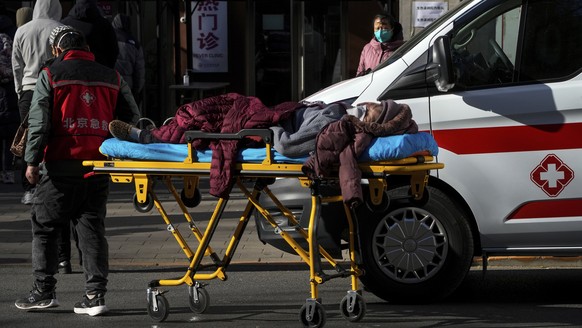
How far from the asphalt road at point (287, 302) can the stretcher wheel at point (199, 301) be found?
0.18 feet

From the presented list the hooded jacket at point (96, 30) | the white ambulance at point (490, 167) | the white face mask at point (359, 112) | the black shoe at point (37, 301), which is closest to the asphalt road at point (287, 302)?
the black shoe at point (37, 301)

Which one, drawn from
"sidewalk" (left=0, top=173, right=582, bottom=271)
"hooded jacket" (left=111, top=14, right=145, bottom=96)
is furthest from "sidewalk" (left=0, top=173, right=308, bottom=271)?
"hooded jacket" (left=111, top=14, right=145, bottom=96)

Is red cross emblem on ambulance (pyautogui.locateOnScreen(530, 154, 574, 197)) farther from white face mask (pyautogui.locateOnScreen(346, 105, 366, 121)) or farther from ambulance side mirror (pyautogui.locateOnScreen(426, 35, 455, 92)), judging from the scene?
white face mask (pyautogui.locateOnScreen(346, 105, 366, 121))

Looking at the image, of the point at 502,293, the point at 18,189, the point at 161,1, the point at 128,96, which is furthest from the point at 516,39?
the point at 161,1

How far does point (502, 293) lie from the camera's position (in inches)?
341

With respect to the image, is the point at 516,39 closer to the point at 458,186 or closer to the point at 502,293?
the point at 458,186

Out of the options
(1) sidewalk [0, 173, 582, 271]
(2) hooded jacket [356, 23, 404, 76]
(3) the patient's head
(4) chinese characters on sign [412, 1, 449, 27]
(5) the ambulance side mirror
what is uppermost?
(4) chinese characters on sign [412, 1, 449, 27]

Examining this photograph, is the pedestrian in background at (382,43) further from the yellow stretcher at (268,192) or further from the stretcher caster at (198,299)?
the stretcher caster at (198,299)

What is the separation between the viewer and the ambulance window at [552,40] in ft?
26.5

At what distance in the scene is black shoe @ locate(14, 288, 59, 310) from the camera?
8.00m

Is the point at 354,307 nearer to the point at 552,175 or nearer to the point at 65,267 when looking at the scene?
the point at 552,175

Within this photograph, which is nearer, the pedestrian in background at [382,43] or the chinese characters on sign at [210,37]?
the pedestrian in background at [382,43]

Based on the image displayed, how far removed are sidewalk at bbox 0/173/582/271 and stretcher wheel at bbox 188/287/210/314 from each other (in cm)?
210

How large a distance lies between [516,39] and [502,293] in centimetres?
170
